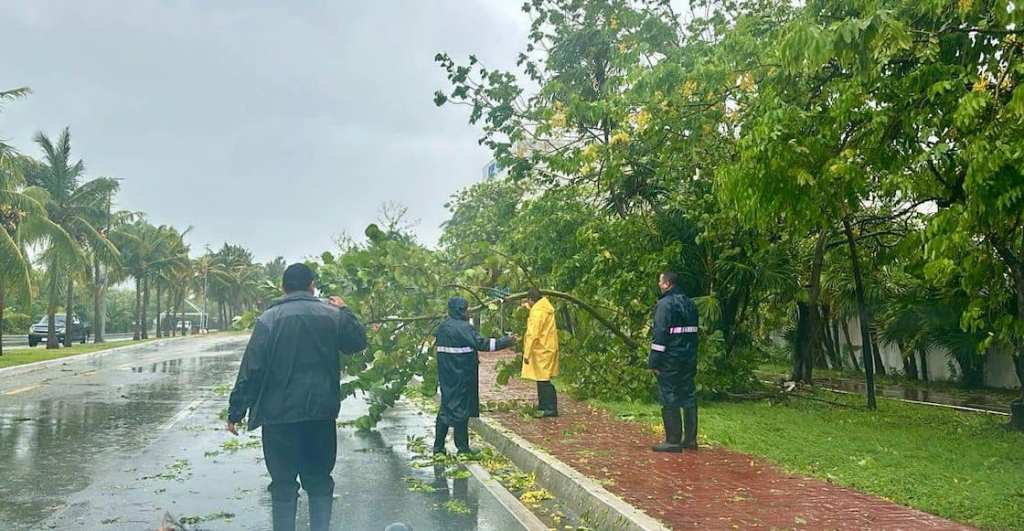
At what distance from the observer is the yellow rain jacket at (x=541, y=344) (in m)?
11.6

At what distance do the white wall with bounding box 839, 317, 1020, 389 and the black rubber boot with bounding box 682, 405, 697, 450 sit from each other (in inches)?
438

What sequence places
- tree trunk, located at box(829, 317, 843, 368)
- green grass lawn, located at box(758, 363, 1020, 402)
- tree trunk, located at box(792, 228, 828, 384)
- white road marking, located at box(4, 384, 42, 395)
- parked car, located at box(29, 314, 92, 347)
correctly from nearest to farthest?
tree trunk, located at box(792, 228, 828, 384) → white road marking, located at box(4, 384, 42, 395) → green grass lawn, located at box(758, 363, 1020, 402) → tree trunk, located at box(829, 317, 843, 368) → parked car, located at box(29, 314, 92, 347)

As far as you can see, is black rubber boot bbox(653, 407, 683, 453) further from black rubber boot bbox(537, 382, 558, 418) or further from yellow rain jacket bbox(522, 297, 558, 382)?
black rubber boot bbox(537, 382, 558, 418)

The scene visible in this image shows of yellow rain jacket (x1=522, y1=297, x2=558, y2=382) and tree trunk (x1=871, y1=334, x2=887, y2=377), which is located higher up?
yellow rain jacket (x1=522, y1=297, x2=558, y2=382)

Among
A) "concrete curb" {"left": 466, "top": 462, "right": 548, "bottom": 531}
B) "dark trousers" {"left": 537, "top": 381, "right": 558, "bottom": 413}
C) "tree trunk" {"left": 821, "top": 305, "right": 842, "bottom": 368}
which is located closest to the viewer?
"concrete curb" {"left": 466, "top": 462, "right": 548, "bottom": 531}

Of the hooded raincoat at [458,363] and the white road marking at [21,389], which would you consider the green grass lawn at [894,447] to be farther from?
the white road marking at [21,389]

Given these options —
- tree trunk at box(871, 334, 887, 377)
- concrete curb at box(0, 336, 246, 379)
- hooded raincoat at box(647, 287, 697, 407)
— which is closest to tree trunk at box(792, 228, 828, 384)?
hooded raincoat at box(647, 287, 697, 407)

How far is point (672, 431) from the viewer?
9469mm

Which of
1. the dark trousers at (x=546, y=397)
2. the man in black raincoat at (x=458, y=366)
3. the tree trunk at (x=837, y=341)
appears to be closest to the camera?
the man in black raincoat at (x=458, y=366)

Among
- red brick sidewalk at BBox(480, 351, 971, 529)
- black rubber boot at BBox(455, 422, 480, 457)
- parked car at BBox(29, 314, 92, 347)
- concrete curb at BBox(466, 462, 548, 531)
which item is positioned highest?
parked car at BBox(29, 314, 92, 347)

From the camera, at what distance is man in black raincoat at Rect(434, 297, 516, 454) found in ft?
31.2

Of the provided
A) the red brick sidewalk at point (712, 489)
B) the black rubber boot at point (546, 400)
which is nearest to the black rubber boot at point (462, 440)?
the red brick sidewalk at point (712, 489)

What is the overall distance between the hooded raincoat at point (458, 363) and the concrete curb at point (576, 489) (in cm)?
77

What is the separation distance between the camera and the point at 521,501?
7.71 m
